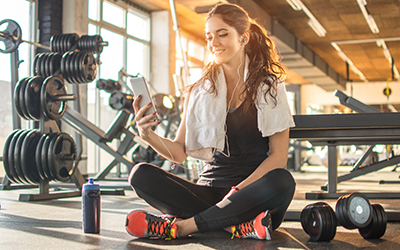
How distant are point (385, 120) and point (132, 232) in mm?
1158

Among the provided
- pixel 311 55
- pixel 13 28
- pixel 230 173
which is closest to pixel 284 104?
pixel 230 173

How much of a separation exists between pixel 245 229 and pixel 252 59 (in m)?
0.70

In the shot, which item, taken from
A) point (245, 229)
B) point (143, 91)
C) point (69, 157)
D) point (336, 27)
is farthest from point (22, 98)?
point (336, 27)

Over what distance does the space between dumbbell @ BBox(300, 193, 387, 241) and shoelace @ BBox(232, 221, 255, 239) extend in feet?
0.67

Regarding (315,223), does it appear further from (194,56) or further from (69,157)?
(194,56)

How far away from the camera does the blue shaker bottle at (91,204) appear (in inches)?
62.2

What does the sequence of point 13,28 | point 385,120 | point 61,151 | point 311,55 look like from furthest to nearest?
point 311,55 < point 13,28 < point 61,151 < point 385,120

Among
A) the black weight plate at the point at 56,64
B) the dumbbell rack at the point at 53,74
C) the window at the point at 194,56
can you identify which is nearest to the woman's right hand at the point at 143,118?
the dumbbell rack at the point at 53,74

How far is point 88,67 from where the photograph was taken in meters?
3.81

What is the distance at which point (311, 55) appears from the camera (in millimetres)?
9633

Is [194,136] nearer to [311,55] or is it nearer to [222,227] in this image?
[222,227]

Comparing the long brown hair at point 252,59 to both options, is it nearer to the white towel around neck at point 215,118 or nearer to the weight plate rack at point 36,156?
the white towel around neck at point 215,118

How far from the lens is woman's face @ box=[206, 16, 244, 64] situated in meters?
1.66

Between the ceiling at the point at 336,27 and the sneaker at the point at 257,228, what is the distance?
176 inches
